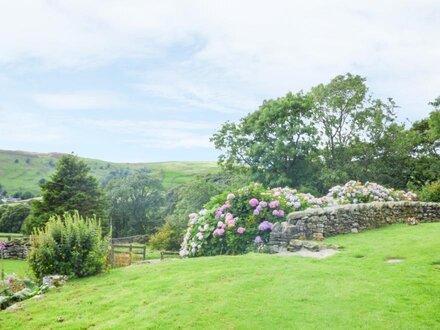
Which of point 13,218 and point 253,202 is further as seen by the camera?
point 13,218

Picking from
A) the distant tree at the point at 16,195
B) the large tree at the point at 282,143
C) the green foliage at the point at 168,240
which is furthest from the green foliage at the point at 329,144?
the distant tree at the point at 16,195

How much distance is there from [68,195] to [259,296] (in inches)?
1213

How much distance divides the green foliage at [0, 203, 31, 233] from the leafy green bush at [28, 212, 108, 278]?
4913 centimetres

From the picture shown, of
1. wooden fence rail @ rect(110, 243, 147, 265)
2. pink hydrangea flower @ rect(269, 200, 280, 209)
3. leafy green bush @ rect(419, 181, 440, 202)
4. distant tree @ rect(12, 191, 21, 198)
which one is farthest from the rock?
Result: distant tree @ rect(12, 191, 21, 198)

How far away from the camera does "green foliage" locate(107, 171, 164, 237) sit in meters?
54.6

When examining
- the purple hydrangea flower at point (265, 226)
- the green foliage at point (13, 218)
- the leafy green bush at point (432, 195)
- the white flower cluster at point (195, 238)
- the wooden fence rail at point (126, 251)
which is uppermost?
the leafy green bush at point (432, 195)

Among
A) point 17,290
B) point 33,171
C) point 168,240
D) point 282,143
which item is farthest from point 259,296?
point 33,171

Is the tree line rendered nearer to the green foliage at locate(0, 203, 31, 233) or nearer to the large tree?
Result: the large tree

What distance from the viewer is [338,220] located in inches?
584

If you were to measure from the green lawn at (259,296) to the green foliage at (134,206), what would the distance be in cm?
4325

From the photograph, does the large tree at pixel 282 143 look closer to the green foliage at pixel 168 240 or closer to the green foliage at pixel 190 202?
the green foliage at pixel 190 202

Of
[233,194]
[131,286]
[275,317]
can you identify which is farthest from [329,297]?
[233,194]

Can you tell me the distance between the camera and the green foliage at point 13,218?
Result: 5512 cm

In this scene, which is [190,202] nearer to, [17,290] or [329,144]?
[329,144]
